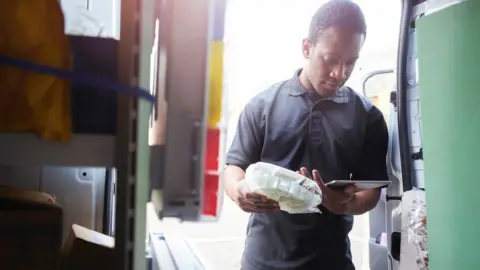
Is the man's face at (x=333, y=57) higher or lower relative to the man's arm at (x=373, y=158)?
higher

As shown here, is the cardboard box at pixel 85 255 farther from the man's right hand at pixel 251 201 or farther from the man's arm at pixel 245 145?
the man's arm at pixel 245 145

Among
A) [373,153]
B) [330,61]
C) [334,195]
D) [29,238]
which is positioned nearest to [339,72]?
[330,61]

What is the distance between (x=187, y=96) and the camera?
0.52m

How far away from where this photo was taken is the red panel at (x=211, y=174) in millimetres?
544

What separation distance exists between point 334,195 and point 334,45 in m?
0.42

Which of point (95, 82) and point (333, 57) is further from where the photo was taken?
point (333, 57)

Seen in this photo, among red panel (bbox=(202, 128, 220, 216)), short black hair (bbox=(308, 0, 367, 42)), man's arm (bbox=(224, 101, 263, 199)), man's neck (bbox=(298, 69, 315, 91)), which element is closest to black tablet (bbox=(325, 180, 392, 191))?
man's arm (bbox=(224, 101, 263, 199))

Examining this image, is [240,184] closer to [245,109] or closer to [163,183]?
[245,109]

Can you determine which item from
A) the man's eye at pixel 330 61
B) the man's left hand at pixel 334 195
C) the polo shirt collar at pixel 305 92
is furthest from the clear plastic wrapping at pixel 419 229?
the man's eye at pixel 330 61

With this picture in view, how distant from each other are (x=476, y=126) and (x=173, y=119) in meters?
0.80

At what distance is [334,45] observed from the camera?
1282mm

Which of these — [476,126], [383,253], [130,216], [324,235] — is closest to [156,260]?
[324,235]

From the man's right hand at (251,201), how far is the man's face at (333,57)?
0.39 metres

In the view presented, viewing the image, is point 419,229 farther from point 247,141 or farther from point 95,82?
point 95,82
